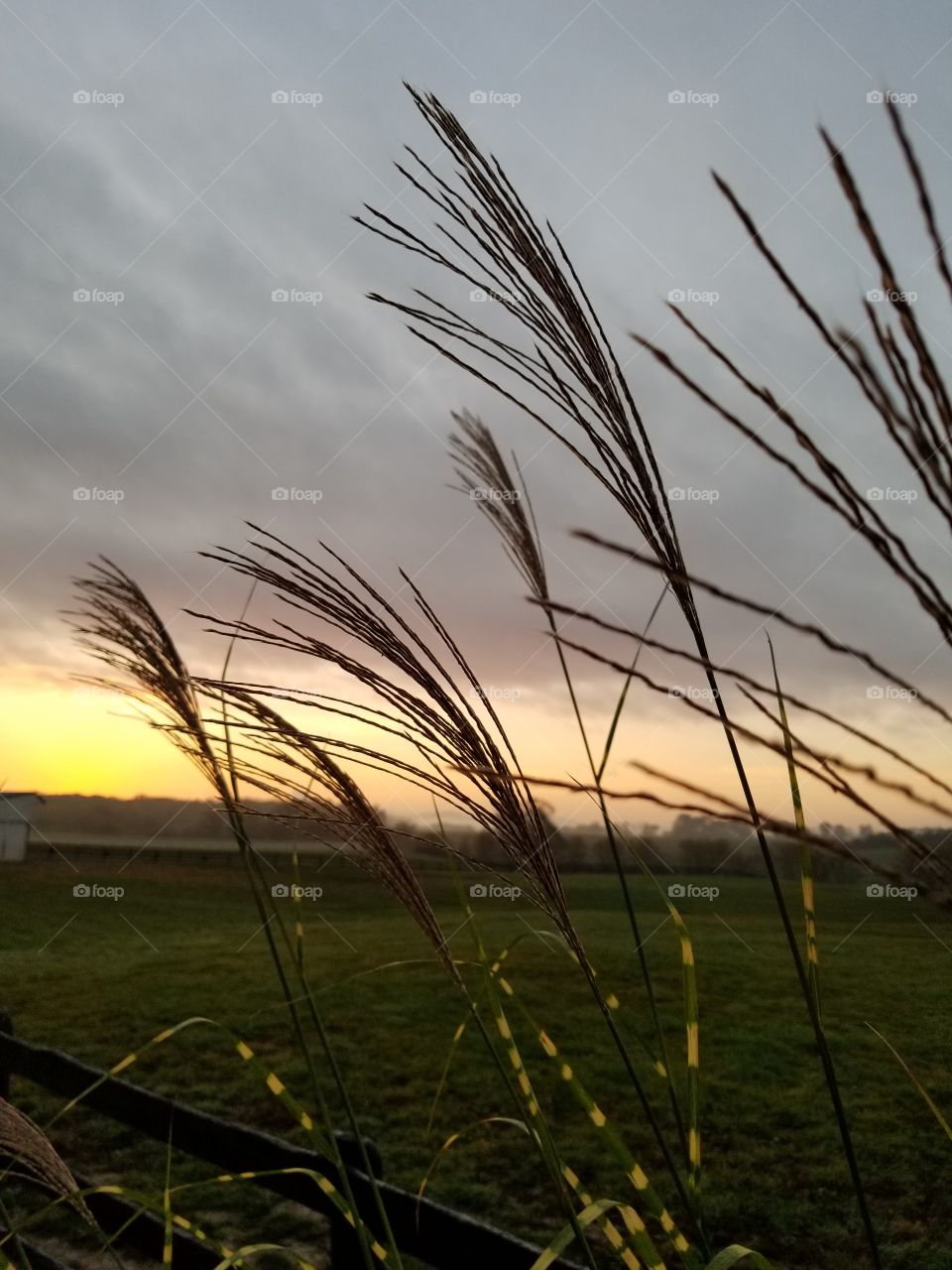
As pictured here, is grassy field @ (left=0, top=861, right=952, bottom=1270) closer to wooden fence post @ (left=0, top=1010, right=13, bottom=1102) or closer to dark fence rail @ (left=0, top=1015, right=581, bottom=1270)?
dark fence rail @ (left=0, top=1015, right=581, bottom=1270)

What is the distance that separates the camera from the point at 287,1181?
2.06 metres

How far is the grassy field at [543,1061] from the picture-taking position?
5.16 m

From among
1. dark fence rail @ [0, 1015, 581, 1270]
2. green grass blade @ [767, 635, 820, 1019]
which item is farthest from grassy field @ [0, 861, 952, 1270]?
green grass blade @ [767, 635, 820, 1019]

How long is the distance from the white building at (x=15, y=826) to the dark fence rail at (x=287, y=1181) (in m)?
18.1

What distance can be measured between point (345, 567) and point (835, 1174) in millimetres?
6011

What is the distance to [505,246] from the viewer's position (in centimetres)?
66

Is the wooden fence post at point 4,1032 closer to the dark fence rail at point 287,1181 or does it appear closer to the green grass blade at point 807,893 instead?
the dark fence rail at point 287,1181

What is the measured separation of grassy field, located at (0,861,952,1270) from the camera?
16.9ft

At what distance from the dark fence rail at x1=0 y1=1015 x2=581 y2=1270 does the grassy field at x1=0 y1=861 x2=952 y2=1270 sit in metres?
0.45

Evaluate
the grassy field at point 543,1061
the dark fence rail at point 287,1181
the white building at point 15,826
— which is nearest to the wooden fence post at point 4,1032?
the dark fence rail at point 287,1181

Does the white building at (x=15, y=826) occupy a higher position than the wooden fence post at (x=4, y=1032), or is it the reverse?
the white building at (x=15, y=826)

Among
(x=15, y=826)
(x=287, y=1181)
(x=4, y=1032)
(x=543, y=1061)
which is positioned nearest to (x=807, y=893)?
(x=287, y=1181)

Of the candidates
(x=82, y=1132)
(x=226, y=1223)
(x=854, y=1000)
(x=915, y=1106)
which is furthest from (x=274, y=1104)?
(x=854, y=1000)

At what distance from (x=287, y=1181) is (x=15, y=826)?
2032 cm
